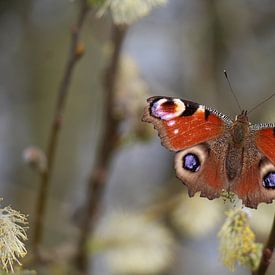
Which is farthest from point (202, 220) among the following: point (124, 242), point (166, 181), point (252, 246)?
point (252, 246)

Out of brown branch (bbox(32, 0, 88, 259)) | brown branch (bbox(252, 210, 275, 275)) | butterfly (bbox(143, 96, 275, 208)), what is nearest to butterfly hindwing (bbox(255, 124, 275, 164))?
butterfly (bbox(143, 96, 275, 208))

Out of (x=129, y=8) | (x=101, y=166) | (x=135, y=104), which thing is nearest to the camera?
(x=129, y=8)

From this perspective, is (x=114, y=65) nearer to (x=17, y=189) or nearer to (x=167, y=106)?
(x=167, y=106)

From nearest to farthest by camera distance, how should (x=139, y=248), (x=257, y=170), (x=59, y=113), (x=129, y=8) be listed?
(x=257, y=170) → (x=59, y=113) → (x=129, y=8) → (x=139, y=248)

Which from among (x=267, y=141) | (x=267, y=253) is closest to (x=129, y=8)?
(x=267, y=141)

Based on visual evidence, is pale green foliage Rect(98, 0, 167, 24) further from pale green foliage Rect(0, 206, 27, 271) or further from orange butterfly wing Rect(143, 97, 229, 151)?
pale green foliage Rect(0, 206, 27, 271)

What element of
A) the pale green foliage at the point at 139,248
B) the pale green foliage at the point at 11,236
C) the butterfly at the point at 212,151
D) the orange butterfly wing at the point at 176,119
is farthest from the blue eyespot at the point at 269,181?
the pale green foliage at the point at 139,248

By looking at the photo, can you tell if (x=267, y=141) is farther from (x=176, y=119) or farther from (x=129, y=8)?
(x=129, y=8)
